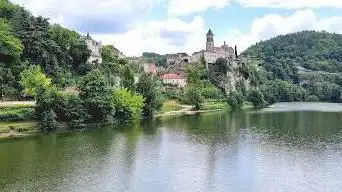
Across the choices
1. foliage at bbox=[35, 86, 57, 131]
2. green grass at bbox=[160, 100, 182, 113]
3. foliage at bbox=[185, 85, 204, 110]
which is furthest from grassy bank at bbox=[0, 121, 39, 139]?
foliage at bbox=[185, 85, 204, 110]

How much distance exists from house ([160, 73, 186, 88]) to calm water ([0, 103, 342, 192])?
7015cm

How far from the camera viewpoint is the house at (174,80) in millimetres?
149712

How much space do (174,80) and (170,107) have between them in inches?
1391

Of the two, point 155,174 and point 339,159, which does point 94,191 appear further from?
point 339,159

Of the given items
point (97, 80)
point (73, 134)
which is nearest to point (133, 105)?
point (97, 80)

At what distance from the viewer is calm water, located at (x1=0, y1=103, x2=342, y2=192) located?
41719 millimetres

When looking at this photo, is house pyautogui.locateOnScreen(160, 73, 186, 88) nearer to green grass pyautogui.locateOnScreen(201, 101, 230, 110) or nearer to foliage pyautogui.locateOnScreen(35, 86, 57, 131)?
green grass pyautogui.locateOnScreen(201, 101, 230, 110)

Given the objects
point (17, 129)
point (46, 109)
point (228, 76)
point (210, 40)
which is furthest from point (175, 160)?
point (210, 40)

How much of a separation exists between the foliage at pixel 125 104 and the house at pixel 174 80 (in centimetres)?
5866

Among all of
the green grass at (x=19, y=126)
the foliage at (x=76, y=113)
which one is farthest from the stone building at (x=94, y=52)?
the green grass at (x=19, y=126)

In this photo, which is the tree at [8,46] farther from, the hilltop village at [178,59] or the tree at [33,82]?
the hilltop village at [178,59]

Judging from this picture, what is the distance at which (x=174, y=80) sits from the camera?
152 metres

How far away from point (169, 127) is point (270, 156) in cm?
3054

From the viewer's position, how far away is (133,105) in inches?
3514
